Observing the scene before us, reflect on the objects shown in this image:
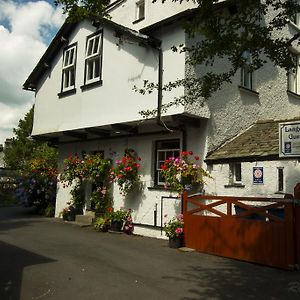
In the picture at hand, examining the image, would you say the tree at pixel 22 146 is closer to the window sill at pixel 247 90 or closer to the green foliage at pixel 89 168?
the green foliage at pixel 89 168

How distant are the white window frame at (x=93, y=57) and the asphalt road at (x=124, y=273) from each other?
228 inches

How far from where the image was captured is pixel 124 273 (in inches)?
303

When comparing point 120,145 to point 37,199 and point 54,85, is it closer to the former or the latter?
point 54,85

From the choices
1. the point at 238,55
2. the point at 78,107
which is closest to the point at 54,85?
the point at 78,107

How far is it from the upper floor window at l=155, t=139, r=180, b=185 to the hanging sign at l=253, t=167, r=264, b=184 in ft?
8.95

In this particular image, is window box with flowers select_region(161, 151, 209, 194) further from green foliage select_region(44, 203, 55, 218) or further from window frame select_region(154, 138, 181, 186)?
green foliage select_region(44, 203, 55, 218)

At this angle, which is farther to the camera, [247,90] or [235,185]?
[247,90]

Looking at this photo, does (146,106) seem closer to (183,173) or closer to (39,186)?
(183,173)

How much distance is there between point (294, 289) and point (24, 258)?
17.7 ft

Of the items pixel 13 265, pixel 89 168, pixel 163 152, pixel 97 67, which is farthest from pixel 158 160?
pixel 13 265

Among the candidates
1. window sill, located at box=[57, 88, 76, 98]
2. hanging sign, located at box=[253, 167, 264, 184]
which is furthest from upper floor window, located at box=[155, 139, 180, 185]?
window sill, located at box=[57, 88, 76, 98]

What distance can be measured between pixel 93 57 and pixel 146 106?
3.73 m

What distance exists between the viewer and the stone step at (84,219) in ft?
48.5

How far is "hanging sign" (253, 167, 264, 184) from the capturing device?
10016 mm
